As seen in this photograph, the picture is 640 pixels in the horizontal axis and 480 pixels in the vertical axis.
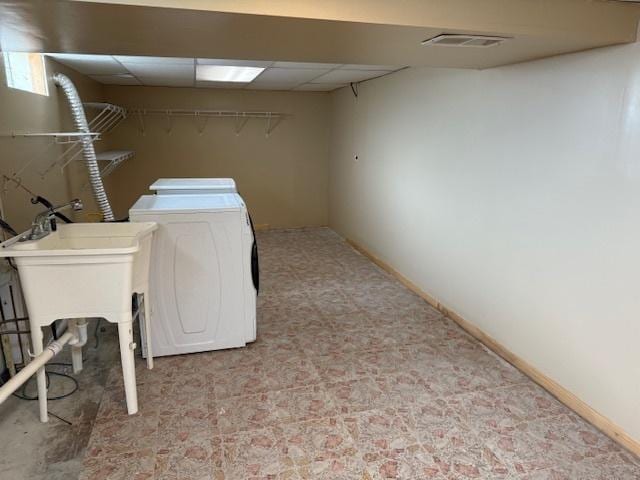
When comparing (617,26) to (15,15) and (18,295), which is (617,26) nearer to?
(15,15)

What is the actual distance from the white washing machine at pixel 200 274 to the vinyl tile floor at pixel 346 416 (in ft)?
0.45

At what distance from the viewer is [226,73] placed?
168 inches

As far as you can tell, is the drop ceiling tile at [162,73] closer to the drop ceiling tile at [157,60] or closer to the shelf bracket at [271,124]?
the drop ceiling tile at [157,60]

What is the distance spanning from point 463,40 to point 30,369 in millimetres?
2231

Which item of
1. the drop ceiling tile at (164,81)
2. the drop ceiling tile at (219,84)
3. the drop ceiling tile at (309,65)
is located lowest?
the drop ceiling tile at (309,65)

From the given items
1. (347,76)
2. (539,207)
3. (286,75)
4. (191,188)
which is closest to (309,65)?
(286,75)

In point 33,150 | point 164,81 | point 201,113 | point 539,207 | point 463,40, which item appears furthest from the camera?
point 201,113

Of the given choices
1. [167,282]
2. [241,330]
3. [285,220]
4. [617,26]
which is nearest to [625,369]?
[617,26]

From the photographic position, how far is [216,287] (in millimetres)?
2738

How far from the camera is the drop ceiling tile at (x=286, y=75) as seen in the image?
13.1 feet

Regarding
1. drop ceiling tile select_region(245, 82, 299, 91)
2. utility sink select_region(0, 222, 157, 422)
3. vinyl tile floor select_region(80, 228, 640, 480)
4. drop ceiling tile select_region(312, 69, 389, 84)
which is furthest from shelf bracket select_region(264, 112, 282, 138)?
utility sink select_region(0, 222, 157, 422)

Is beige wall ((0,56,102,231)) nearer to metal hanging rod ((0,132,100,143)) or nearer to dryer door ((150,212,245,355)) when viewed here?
metal hanging rod ((0,132,100,143))

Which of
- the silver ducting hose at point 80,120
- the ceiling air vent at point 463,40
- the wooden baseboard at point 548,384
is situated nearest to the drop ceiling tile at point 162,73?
the silver ducting hose at point 80,120

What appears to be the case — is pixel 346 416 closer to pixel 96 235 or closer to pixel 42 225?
pixel 96 235
